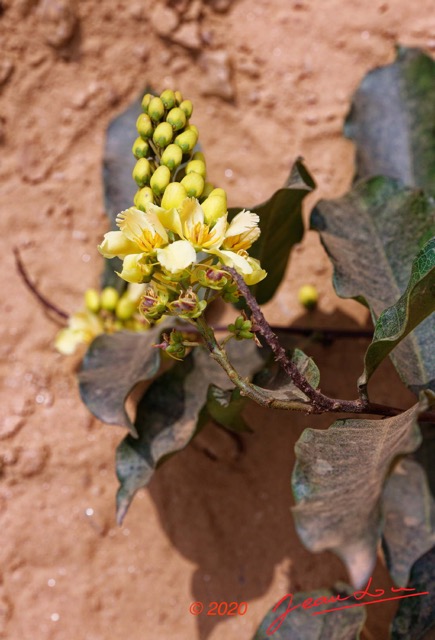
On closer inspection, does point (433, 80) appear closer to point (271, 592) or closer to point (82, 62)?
point (82, 62)

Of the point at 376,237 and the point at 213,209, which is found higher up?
the point at 213,209

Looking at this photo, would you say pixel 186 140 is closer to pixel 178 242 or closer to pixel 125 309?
pixel 178 242

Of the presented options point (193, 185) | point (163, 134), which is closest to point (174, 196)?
point (193, 185)

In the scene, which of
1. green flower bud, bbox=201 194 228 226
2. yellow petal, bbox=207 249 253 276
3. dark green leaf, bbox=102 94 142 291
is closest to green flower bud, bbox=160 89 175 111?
green flower bud, bbox=201 194 228 226

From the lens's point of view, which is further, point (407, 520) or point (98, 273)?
point (98, 273)

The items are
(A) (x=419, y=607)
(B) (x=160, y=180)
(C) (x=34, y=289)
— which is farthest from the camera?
(C) (x=34, y=289)

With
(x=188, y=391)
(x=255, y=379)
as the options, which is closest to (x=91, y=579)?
(x=188, y=391)
